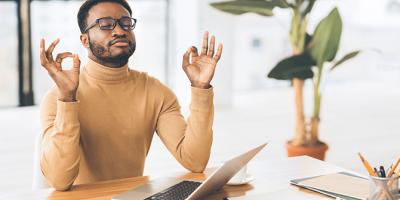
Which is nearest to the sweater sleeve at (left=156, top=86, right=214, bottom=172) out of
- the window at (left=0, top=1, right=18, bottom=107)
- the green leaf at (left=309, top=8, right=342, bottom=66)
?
the green leaf at (left=309, top=8, right=342, bottom=66)

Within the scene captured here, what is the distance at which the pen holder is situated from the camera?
137cm

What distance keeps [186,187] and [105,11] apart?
0.63m

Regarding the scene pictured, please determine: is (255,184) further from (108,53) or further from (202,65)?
(108,53)

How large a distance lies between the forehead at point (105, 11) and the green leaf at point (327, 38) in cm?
148

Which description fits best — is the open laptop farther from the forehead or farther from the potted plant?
the potted plant

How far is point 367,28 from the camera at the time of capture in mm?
8508

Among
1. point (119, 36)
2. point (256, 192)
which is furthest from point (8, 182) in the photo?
point (256, 192)

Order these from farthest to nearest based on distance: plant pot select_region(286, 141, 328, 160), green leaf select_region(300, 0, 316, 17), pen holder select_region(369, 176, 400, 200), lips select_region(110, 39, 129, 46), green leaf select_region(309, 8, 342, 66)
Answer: plant pot select_region(286, 141, 328, 160), green leaf select_region(300, 0, 316, 17), green leaf select_region(309, 8, 342, 66), lips select_region(110, 39, 129, 46), pen holder select_region(369, 176, 400, 200)

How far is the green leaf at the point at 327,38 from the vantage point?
9.61 ft

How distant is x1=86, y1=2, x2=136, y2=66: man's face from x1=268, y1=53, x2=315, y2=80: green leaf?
1327mm

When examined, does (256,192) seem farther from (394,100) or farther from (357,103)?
(394,100)

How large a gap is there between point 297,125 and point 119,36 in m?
1.84

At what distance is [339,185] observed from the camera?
1.61 m

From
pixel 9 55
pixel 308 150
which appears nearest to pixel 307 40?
pixel 308 150
